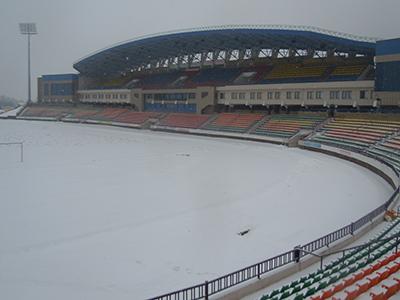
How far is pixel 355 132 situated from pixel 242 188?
17228mm

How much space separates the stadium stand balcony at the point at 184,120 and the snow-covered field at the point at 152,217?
2650 centimetres

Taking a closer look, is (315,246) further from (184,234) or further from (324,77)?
(324,77)

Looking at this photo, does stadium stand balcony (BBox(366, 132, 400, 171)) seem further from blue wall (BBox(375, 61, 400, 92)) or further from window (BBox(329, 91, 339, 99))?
window (BBox(329, 91, 339, 99))

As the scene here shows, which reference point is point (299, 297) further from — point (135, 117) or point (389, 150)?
point (135, 117)

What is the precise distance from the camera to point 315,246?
9539mm

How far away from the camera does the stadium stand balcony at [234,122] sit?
45.4 meters

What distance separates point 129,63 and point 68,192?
56.9m

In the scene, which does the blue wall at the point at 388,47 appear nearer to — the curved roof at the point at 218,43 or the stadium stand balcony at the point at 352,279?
the curved roof at the point at 218,43

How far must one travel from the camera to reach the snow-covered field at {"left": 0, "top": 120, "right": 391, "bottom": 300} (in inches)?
345

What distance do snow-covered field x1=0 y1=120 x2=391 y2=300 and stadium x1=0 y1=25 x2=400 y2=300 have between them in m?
0.06

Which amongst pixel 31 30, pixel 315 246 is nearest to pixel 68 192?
pixel 315 246

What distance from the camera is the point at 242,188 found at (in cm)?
1773

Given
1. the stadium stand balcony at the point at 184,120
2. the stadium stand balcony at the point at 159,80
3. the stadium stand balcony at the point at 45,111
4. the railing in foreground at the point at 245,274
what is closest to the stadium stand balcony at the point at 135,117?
the stadium stand balcony at the point at 184,120

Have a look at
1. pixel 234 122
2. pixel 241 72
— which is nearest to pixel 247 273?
pixel 234 122
